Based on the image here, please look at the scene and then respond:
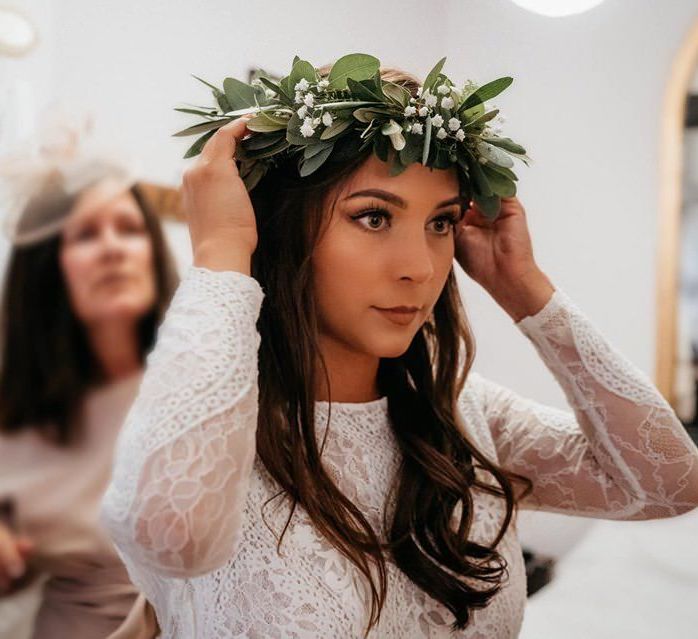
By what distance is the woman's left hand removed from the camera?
1.04m

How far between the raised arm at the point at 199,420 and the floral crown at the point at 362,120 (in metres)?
0.09

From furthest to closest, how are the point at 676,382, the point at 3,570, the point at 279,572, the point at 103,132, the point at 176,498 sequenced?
the point at 676,382 < the point at 103,132 < the point at 3,570 < the point at 279,572 < the point at 176,498

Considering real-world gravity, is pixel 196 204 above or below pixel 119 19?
below

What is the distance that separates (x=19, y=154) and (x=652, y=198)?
1.51 metres

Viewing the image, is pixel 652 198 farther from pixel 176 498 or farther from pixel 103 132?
pixel 176 498

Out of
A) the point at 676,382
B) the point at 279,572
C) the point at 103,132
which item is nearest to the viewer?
the point at 279,572

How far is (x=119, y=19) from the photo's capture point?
48.6 inches

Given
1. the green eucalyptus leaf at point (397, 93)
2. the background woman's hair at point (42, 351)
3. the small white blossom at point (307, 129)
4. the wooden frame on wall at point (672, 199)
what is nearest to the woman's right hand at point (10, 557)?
the background woman's hair at point (42, 351)

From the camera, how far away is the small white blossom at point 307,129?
0.81 meters

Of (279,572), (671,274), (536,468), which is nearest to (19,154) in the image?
(279,572)

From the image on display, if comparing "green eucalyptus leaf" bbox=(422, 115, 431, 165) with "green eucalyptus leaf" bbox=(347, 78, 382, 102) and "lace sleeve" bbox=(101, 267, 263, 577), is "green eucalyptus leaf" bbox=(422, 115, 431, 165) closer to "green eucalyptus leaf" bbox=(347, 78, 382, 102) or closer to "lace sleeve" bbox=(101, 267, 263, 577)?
"green eucalyptus leaf" bbox=(347, 78, 382, 102)

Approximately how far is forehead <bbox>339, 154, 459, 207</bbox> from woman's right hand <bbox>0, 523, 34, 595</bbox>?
0.68 meters

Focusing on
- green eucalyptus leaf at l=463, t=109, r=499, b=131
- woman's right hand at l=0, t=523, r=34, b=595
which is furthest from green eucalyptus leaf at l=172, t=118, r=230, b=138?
woman's right hand at l=0, t=523, r=34, b=595

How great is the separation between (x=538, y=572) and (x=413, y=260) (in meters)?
1.28
